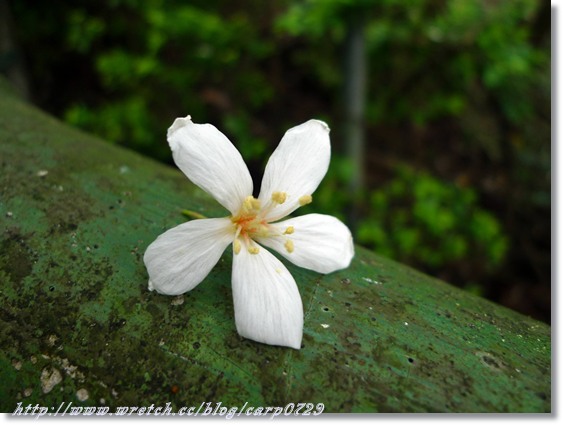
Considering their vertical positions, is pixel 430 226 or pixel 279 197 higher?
pixel 279 197

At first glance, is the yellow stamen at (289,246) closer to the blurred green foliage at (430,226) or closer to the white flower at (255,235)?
the white flower at (255,235)

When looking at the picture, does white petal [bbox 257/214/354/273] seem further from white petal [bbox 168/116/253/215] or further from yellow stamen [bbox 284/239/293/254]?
white petal [bbox 168/116/253/215]

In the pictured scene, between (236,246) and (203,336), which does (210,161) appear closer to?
(236,246)

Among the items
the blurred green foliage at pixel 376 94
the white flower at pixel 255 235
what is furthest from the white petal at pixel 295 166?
the blurred green foliage at pixel 376 94

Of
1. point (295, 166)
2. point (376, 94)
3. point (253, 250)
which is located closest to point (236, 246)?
point (253, 250)

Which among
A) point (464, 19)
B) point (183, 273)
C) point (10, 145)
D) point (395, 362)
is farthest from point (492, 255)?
point (10, 145)

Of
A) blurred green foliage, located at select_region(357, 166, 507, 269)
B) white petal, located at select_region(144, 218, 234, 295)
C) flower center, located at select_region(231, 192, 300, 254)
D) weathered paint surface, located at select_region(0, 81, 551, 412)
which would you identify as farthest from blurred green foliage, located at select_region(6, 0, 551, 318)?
white petal, located at select_region(144, 218, 234, 295)
